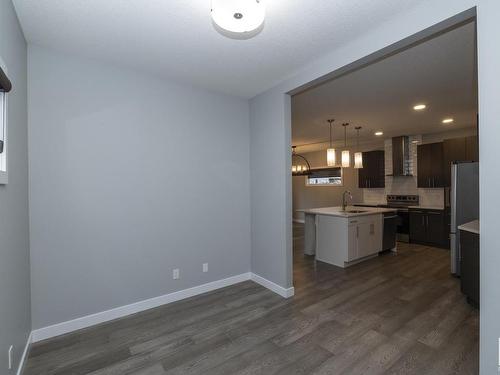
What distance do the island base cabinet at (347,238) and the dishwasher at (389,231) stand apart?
190 mm

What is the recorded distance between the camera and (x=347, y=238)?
160 inches

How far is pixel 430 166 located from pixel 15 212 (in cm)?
716

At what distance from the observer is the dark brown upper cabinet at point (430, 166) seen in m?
5.55

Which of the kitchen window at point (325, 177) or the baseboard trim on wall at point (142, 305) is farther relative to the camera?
the kitchen window at point (325, 177)

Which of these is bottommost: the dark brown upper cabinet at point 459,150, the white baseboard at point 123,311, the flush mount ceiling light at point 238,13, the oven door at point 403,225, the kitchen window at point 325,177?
the white baseboard at point 123,311

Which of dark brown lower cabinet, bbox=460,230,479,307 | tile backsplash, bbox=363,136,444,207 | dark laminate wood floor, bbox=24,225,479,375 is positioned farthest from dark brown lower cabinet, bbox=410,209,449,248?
dark brown lower cabinet, bbox=460,230,479,307

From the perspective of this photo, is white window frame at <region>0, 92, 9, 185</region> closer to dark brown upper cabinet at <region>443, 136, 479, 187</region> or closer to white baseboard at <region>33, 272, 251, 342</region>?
white baseboard at <region>33, 272, 251, 342</region>

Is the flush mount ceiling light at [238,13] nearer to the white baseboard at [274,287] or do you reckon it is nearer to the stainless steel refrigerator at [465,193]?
the white baseboard at [274,287]

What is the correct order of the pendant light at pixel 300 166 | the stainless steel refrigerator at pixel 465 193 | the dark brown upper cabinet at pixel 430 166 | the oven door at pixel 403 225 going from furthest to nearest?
the pendant light at pixel 300 166, the oven door at pixel 403 225, the dark brown upper cabinet at pixel 430 166, the stainless steel refrigerator at pixel 465 193

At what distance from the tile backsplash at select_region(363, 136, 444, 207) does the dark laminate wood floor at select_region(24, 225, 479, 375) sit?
10.5 feet

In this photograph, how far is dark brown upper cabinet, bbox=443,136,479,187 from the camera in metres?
4.73

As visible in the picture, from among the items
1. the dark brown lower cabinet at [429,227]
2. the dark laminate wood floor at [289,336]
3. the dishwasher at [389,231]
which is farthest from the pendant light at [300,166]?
the dark laminate wood floor at [289,336]

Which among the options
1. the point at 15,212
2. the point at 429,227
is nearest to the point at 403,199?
the point at 429,227

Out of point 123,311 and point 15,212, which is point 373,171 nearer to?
point 123,311
